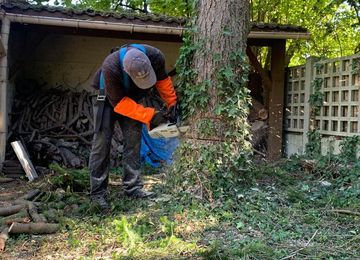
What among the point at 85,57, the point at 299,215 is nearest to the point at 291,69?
the point at 85,57

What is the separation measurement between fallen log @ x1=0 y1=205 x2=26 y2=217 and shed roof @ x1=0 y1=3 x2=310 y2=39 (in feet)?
10.9

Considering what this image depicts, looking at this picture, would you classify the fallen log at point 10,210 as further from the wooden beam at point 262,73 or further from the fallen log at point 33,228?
the wooden beam at point 262,73

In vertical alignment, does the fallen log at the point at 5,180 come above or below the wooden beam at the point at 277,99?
below

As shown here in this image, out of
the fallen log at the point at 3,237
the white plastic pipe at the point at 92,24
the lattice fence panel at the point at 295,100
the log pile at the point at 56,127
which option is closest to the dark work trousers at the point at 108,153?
the fallen log at the point at 3,237

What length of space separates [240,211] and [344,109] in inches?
137

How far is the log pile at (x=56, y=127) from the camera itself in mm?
6723

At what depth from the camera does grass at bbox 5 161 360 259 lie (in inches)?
108

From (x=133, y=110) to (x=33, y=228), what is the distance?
1.30 metres

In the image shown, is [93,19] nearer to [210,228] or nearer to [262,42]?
[262,42]

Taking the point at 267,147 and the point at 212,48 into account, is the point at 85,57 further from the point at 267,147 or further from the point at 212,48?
the point at 212,48

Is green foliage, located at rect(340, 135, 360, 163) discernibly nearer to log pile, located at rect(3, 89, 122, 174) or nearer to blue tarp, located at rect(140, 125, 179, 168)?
blue tarp, located at rect(140, 125, 179, 168)

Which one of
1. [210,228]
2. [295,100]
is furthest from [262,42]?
[210,228]

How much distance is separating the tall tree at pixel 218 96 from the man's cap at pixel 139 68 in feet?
1.98

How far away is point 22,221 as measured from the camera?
3.40 m
